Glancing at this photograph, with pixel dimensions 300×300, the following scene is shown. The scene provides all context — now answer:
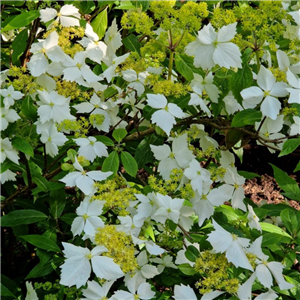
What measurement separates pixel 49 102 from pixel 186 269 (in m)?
0.59

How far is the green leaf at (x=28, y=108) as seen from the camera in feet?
3.97

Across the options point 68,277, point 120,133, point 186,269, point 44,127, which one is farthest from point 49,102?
point 186,269

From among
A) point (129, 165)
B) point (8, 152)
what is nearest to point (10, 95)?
point (8, 152)

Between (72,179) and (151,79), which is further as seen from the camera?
(151,79)

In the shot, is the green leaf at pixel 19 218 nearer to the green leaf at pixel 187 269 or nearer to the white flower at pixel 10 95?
the white flower at pixel 10 95

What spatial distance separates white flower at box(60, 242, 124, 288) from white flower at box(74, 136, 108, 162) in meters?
0.29

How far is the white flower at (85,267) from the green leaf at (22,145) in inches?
→ 12.7

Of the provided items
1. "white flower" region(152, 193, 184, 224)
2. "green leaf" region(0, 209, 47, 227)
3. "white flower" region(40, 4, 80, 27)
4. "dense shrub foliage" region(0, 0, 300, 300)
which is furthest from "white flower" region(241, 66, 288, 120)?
"green leaf" region(0, 209, 47, 227)

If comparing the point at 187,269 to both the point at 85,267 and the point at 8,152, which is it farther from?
the point at 8,152

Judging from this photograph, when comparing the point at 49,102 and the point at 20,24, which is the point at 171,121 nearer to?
the point at 49,102

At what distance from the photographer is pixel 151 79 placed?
1233 millimetres

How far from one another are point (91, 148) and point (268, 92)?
0.51m

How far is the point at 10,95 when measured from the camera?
1.19 meters

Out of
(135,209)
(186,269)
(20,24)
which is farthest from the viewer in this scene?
(20,24)
